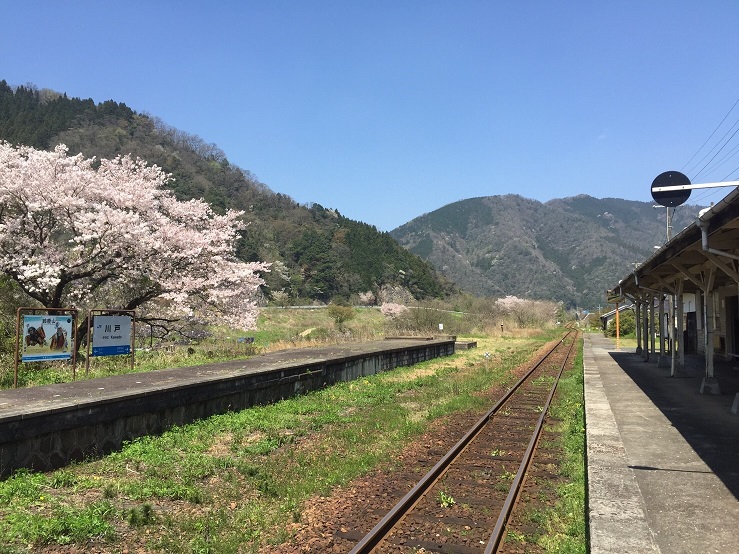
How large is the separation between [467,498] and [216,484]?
116 inches

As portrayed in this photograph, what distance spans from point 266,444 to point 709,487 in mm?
5738

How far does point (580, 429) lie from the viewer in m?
9.98

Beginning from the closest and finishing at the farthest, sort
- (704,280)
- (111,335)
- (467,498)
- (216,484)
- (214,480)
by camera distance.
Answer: (467,498)
(216,484)
(214,480)
(111,335)
(704,280)

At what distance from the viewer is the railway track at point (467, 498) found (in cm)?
510

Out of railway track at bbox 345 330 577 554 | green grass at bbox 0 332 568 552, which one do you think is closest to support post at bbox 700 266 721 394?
railway track at bbox 345 330 577 554

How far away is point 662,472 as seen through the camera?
6922mm

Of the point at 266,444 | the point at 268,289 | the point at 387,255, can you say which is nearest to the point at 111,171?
the point at 266,444

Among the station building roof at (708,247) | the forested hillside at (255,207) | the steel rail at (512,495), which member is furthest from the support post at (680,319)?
the forested hillside at (255,207)

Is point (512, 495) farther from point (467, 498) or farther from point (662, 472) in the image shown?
point (662, 472)

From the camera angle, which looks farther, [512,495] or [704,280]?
[704,280]

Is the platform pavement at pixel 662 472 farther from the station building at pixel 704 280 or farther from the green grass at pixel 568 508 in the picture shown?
the station building at pixel 704 280

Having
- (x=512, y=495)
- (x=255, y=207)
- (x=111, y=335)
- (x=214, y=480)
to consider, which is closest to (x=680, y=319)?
(x=512, y=495)

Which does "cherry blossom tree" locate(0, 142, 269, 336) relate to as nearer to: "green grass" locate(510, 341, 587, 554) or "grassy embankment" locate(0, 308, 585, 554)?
"grassy embankment" locate(0, 308, 585, 554)

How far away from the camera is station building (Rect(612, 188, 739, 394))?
30.0 feet
